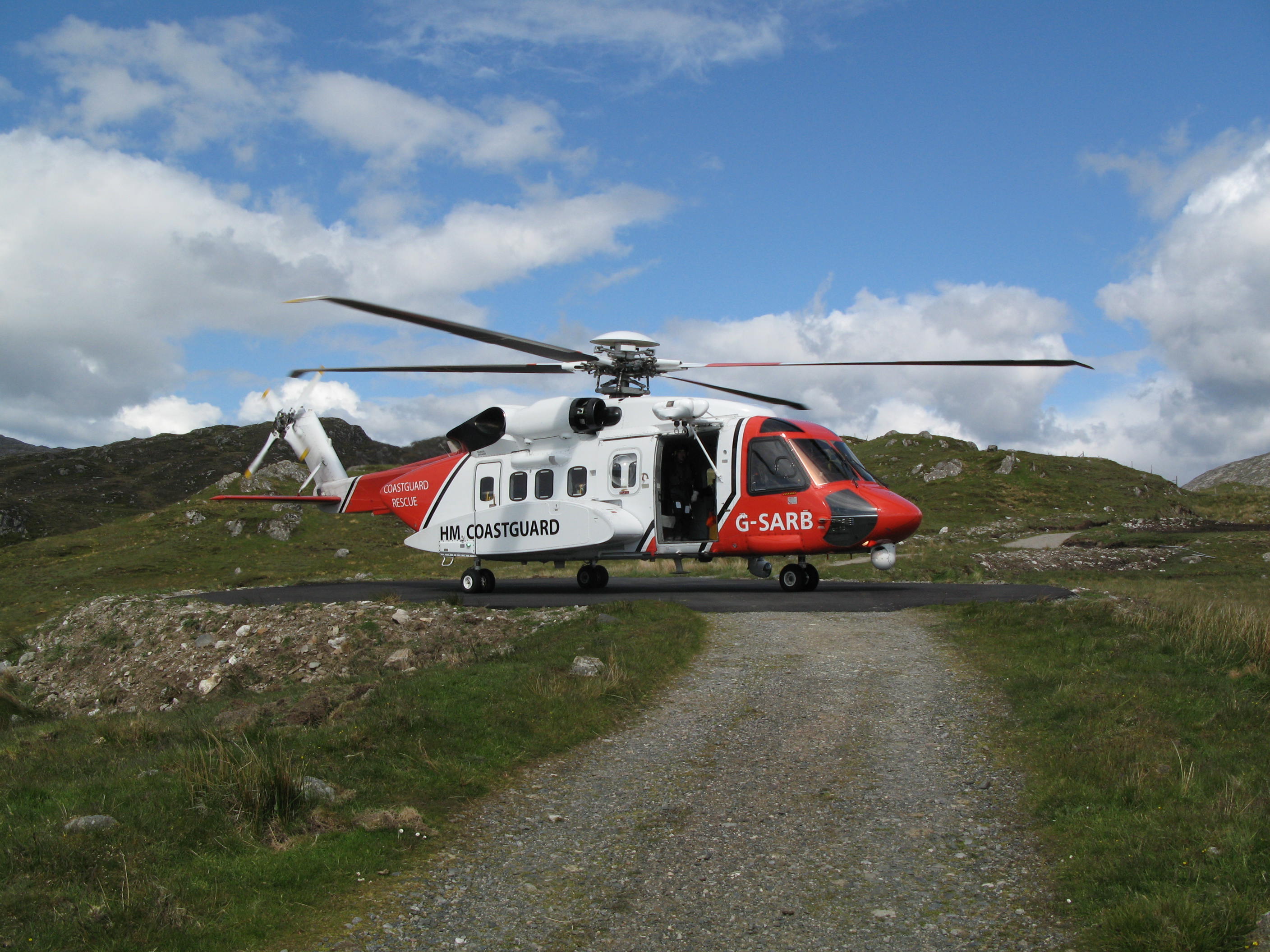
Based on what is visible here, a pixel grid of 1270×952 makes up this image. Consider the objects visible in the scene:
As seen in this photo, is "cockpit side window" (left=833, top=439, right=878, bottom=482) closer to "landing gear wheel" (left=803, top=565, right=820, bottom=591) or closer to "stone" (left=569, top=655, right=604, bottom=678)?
"landing gear wheel" (left=803, top=565, right=820, bottom=591)

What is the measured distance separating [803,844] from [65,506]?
145 meters

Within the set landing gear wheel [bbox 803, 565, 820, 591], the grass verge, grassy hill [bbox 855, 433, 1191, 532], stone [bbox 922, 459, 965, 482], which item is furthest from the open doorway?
stone [bbox 922, 459, 965, 482]

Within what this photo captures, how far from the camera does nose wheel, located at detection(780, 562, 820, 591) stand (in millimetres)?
20000

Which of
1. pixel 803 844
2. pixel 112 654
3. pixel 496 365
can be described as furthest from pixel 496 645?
pixel 112 654

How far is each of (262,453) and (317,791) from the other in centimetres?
2159

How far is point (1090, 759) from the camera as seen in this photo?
730cm

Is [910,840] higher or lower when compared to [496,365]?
lower

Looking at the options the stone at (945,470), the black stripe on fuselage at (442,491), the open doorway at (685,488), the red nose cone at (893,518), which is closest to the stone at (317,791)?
the red nose cone at (893,518)

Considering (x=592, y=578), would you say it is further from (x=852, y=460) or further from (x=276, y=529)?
(x=276, y=529)

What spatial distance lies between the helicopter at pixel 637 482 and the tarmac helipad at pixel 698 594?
0.83 m

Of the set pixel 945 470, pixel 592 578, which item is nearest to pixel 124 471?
pixel 945 470

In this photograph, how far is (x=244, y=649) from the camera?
1730cm

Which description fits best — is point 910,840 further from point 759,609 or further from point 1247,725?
point 759,609

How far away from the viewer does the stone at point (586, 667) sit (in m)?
10.9
